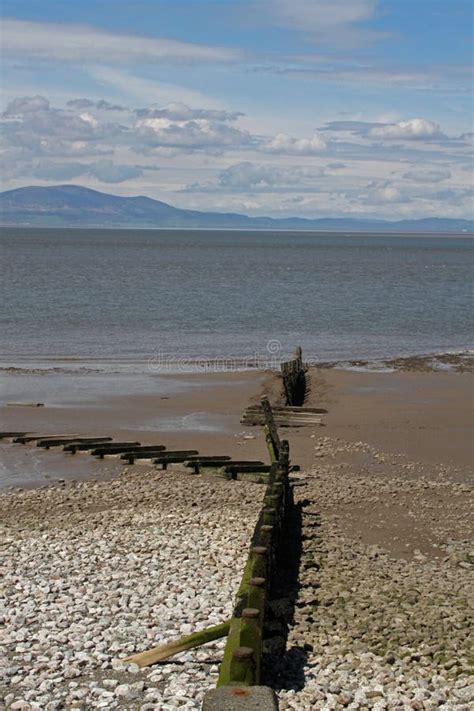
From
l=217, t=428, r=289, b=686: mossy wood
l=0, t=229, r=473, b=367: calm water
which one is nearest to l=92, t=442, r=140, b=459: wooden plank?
l=217, t=428, r=289, b=686: mossy wood

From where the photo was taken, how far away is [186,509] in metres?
17.8

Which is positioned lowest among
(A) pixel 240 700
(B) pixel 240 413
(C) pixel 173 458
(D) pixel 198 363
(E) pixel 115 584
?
(E) pixel 115 584

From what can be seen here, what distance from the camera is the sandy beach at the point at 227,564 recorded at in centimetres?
1043

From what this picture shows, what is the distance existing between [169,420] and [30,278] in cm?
6573

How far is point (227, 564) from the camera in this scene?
1428 cm

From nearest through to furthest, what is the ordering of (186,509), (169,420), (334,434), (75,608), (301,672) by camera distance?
1. (301,672)
2. (75,608)
3. (186,509)
4. (334,434)
5. (169,420)

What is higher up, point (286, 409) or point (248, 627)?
point (286, 409)

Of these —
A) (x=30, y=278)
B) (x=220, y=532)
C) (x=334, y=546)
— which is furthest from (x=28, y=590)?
(x=30, y=278)

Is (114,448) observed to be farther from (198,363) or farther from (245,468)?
(198,363)

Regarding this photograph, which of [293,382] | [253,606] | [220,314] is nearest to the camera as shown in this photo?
[253,606]

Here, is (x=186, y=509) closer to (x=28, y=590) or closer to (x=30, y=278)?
(x=28, y=590)

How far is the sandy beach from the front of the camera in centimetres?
1043

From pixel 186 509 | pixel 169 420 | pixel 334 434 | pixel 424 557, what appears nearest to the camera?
pixel 424 557

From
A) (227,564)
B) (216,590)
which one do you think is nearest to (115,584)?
(216,590)
